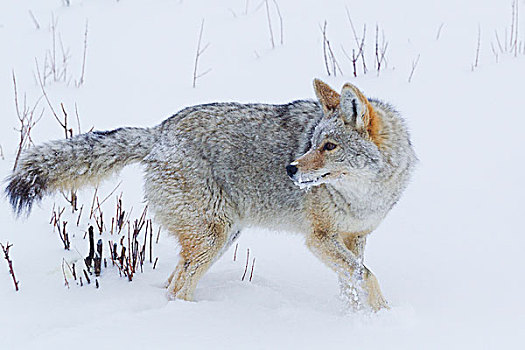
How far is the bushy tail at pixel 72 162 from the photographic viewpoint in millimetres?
4211

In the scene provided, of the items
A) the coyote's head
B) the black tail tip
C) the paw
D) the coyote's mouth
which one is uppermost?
the coyote's head

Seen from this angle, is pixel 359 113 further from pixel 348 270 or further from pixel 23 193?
pixel 23 193

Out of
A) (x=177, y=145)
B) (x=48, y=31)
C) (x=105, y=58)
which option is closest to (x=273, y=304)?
(x=177, y=145)

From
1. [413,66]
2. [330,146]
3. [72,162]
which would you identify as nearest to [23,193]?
[72,162]

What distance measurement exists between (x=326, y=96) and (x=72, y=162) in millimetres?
1866

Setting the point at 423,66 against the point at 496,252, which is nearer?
the point at 496,252

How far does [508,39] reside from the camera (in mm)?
8211

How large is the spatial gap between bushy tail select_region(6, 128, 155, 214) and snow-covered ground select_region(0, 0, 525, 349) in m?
0.50

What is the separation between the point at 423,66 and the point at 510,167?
236 cm

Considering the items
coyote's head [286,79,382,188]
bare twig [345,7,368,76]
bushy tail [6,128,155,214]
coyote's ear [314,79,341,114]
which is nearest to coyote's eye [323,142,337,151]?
coyote's head [286,79,382,188]

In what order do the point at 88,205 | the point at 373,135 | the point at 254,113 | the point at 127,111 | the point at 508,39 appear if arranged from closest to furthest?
the point at 373,135, the point at 254,113, the point at 88,205, the point at 127,111, the point at 508,39

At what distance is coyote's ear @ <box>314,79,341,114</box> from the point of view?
435cm

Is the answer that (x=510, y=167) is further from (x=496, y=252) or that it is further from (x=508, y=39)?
(x=508, y=39)

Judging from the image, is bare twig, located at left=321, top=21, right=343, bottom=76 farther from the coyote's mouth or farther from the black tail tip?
the black tail tip
